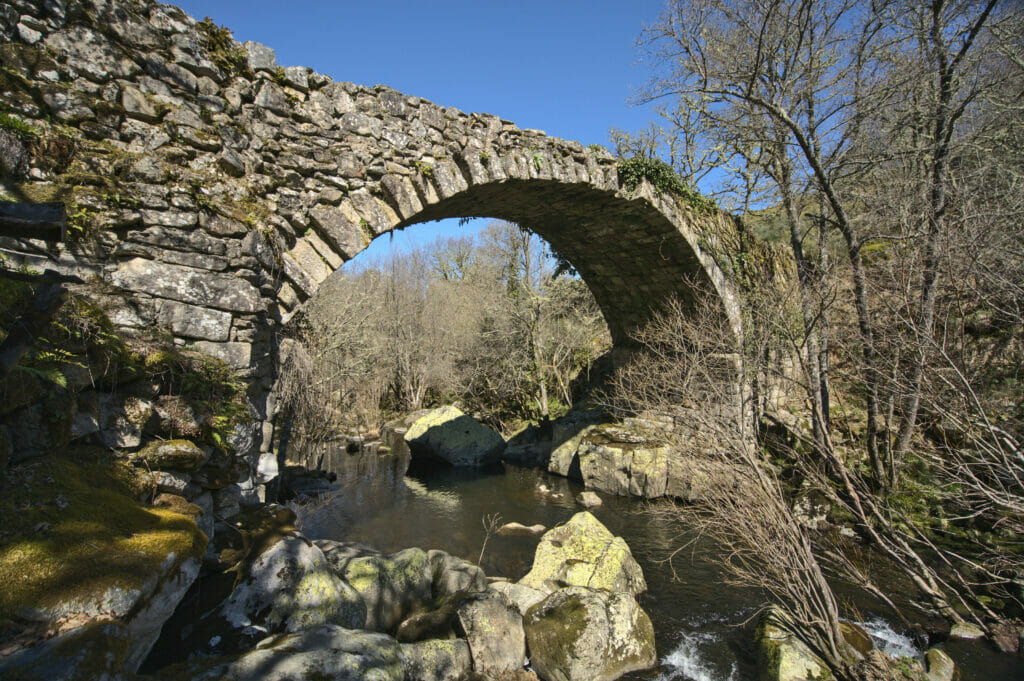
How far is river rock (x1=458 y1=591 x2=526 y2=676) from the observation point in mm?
4027

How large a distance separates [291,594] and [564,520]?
5648 mm

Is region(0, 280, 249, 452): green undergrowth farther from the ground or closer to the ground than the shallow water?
farther from the ground

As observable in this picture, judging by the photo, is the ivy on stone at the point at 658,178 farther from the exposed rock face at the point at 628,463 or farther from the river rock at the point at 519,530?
the river rock at the point at 519,530

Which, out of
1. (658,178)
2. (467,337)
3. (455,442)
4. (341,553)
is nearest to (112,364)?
(341,553)

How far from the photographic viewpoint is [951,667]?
414cm

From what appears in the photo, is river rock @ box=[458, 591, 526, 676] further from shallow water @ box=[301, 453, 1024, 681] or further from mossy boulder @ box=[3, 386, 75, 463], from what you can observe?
mossy boulder @ box=[3, 386, 75, 463]

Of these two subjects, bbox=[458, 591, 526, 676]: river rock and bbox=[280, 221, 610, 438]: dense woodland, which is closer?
bbox=[458, 591, 526, 676]: river rock

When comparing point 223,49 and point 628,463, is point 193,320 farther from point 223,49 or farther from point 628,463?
point 628,463

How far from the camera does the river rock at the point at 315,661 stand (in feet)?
6.97

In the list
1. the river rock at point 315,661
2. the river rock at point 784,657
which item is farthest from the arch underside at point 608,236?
the river rock at point 784,657

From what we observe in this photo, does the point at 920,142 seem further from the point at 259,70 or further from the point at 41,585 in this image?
the point at 41,585

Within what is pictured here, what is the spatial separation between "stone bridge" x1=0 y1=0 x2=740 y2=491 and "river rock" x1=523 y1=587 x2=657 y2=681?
3052mm

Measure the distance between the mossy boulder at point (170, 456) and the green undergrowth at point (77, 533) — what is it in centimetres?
15

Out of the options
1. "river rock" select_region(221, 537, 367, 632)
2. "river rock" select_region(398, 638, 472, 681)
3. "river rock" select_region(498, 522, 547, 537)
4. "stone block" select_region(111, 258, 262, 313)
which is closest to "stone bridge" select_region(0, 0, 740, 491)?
"stone block" select_region(111, 258, 262, 313)
